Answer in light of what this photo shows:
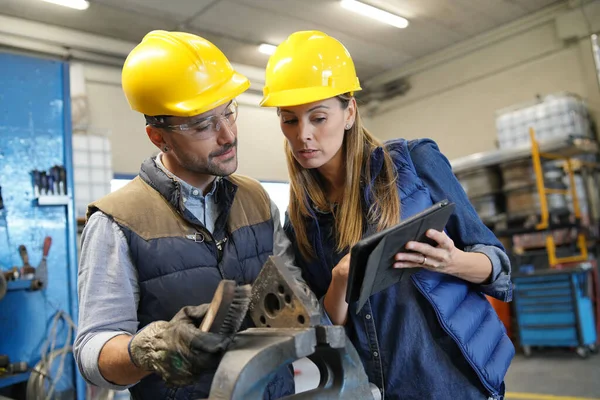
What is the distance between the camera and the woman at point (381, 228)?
4.00 ft

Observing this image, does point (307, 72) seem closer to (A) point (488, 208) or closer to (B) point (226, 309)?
(B) point (226, 309)

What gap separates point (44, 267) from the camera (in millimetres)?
2861

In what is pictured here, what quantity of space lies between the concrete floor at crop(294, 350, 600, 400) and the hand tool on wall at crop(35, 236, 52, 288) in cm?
209

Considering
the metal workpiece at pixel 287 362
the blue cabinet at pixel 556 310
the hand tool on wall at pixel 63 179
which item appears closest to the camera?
the metal workpiece at pixel 287 362

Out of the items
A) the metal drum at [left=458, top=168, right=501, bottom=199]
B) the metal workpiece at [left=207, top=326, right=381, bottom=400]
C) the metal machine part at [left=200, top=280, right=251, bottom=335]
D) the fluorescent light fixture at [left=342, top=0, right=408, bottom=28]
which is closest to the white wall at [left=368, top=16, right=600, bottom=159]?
the metal drum at [left=458, top=168, right=501, bottom=199]

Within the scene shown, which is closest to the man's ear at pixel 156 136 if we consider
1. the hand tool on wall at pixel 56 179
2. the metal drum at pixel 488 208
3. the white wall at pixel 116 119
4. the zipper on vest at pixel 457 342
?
the zipper on vest at pixel 457 342

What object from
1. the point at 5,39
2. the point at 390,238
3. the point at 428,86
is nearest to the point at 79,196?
the point at 5,39

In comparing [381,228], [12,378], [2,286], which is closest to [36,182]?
[2,286]

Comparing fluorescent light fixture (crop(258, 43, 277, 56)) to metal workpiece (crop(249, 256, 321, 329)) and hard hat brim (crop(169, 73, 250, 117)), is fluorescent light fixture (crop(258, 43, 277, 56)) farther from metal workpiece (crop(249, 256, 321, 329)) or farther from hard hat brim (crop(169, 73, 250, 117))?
metal workpiece (crop(249, 256, 321, 329))

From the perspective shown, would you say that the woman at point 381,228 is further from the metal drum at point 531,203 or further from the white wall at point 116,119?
the metal drum at point 531,203

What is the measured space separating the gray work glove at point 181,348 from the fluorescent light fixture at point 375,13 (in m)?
5.14

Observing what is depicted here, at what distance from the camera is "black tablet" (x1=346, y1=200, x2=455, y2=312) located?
867 mm

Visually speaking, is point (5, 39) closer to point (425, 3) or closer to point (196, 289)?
point (425, 3)

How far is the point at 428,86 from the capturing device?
24.7ft
